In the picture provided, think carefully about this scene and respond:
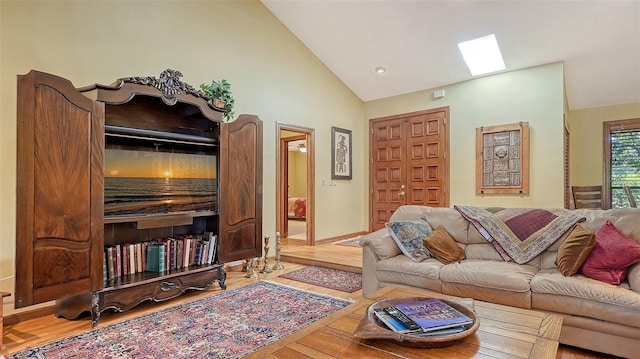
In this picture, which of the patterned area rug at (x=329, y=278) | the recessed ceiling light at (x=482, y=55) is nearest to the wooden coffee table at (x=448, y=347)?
the patterned area rug at (x=329, y=278)

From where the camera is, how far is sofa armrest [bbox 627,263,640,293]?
2189 mm

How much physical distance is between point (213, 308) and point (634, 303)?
3.05 m

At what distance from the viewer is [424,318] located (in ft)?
5.23

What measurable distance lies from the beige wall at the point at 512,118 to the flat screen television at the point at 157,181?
4052 millimetres

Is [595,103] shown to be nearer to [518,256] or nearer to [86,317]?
[518,256]

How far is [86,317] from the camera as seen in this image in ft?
9.87

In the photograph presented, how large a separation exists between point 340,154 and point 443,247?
3.67m

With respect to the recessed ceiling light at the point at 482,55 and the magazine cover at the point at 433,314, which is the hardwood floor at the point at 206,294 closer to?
the magazine cover at the point at 433,314

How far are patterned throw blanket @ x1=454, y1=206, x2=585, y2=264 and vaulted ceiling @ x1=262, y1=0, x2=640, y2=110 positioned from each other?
2.61m

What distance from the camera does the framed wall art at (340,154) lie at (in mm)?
6363

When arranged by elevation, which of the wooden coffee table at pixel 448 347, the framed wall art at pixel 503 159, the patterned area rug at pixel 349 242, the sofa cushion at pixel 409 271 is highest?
the framed wall art at pixel 503 159

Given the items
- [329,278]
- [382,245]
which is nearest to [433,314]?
[382,245]

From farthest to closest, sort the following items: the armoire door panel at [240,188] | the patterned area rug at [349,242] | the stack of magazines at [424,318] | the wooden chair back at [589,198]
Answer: the patterned area rug at [349,242], the wooden chair back at [589,198], the armoire door panel at [240,188], the stack of magazines at [424,318]

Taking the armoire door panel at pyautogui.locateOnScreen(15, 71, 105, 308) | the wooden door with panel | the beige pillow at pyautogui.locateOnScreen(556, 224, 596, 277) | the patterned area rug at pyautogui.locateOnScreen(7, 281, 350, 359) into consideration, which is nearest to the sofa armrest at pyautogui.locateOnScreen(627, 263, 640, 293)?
the beige pillow at pyautogui.locateOnScreen(556, 224, 596, 277)
